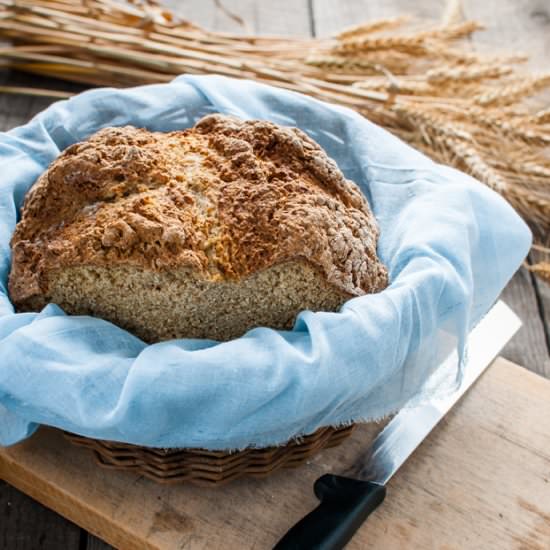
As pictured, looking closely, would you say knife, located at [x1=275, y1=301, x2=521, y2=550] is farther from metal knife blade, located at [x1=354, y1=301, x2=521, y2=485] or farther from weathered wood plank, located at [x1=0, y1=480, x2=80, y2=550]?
weathered wood plank, located at [x1=0, y1=480, x2=80, y2=550]

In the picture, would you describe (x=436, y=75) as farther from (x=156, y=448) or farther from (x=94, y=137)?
(x=156, y=448)

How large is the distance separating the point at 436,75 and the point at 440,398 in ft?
4.05

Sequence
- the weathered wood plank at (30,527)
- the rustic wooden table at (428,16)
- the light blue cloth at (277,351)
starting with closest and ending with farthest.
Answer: the light blue cloth at (277,351), the weathered wood plank at (30,527), the rustic wooden table at (428,16)

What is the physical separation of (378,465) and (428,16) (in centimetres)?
251

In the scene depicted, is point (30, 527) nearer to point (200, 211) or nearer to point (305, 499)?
point (305, 499)

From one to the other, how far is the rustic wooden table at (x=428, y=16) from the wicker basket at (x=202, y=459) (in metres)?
0.87

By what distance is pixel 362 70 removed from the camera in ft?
8.61

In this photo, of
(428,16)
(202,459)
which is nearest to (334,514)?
(202,459)

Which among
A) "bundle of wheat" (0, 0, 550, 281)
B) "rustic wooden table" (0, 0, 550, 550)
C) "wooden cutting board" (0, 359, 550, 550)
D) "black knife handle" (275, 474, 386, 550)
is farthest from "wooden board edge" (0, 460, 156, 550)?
"bundle of wheat" (0, 0, 550, 281)

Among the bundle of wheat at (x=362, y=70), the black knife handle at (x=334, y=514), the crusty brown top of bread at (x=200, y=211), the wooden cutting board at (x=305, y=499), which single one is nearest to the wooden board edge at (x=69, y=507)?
the wooden cutting board at (x=305, y=499)

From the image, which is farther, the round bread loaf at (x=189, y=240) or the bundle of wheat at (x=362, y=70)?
the bundle of wheat at (x=362, y=70)

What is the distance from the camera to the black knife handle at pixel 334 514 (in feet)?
4.48

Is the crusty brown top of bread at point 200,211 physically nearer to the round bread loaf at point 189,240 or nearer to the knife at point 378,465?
the round bread loaf at point 189,240

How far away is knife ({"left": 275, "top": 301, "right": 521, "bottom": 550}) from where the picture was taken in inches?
54.4
